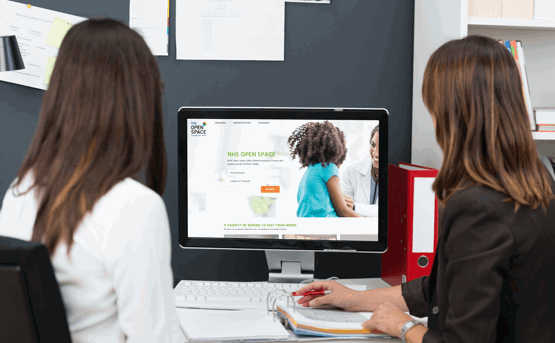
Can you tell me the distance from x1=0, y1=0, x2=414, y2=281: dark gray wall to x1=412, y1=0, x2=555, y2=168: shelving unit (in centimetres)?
6

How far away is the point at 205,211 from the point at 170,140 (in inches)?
13.8

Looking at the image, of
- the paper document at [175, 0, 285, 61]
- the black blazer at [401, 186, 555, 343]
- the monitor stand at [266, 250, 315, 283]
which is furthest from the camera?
the paper document at [175, 0, 285, 61]

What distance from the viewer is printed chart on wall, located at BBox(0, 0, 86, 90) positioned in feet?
5.05

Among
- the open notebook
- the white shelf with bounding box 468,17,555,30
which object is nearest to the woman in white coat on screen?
the open notebook

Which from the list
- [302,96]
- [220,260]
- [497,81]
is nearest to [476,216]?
[497,81]

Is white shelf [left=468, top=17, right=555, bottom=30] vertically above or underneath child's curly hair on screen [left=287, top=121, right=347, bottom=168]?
above

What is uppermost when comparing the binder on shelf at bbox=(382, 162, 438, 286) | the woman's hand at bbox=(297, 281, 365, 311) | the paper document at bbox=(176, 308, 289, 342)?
the binder on shelf at bbox=(382, 162, 438, 286)

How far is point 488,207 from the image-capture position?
0.81 meters

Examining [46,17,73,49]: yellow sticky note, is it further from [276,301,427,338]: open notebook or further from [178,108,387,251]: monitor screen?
[276,301,427,338]: open notebook

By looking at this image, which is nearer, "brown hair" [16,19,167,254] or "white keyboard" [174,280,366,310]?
"brown hair" [16,19,167,254]

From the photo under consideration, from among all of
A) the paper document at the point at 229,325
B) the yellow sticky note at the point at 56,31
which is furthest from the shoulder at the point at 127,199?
the yellow sticky note at the point at 56,31

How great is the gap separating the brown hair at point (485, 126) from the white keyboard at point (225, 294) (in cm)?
60

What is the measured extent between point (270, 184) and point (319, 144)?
7.2 inches

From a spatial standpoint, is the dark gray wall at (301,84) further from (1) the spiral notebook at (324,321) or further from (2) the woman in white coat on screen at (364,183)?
(1) the spiral notebook at (324,321)
